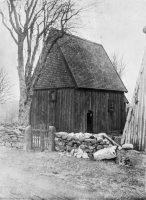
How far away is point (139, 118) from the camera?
10602mm

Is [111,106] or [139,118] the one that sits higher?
[111,106]

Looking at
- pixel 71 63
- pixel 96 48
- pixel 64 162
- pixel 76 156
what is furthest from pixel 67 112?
pixel 96 48

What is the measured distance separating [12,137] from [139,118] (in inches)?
292

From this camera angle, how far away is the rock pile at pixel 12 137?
13914 mm

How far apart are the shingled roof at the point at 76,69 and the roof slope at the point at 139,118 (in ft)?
27.1

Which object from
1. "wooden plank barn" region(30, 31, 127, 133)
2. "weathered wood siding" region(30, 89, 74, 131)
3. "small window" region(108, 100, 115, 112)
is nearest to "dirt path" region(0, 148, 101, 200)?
"weathered wood siding" region(30, 89, 74, 131)

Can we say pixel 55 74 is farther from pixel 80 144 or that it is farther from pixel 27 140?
pixel 80 144

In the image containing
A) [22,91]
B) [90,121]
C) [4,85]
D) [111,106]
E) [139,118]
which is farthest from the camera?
[4,85]

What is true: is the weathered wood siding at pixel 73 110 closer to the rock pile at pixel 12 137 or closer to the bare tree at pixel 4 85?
the rock pile at pixel 12 137

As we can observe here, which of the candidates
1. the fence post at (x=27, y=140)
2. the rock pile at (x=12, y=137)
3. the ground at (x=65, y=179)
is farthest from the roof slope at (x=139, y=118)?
Result: the rock pile at (x=12, y=137)

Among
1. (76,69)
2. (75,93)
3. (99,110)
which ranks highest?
(76,69)

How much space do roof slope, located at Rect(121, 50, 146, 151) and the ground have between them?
1276 mm

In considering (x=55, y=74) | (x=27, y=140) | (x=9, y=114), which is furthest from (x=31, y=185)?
(x=9, y=114)

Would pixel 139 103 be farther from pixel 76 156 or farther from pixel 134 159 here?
pixel 76 156
